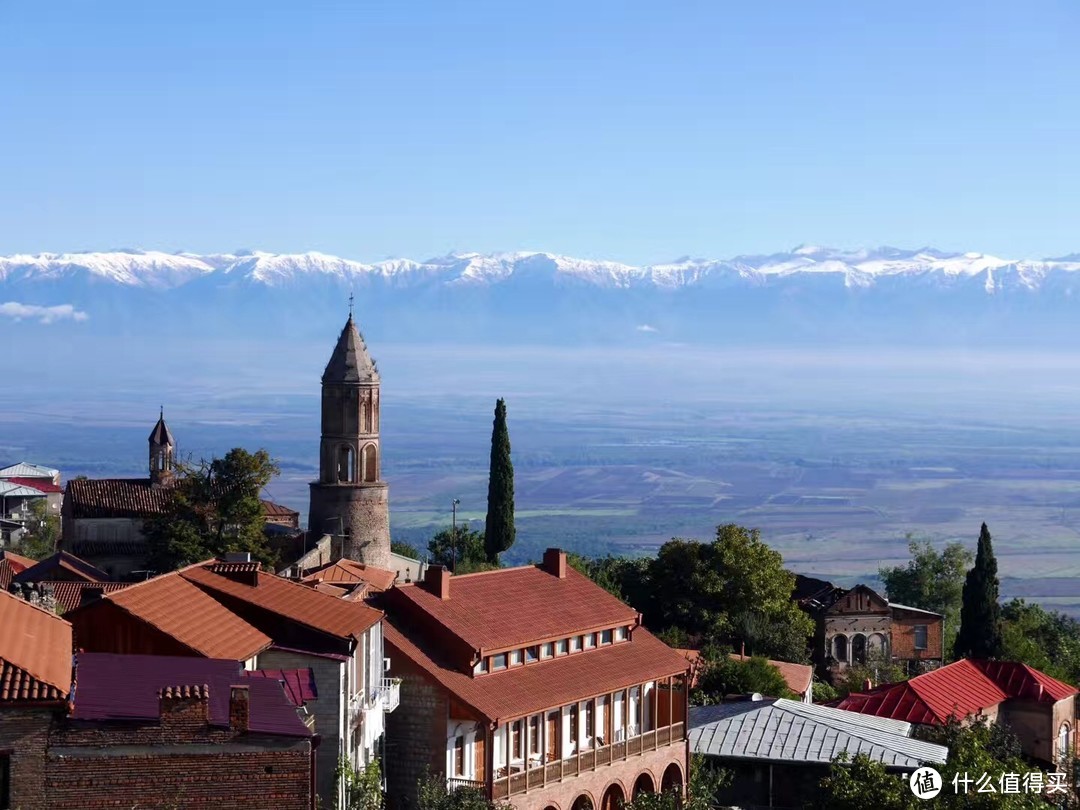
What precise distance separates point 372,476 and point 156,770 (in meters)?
55.5

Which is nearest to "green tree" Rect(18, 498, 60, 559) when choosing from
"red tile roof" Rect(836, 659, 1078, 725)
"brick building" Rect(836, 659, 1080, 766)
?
"red tile roof" Rect(836, 659, 1078, 725)

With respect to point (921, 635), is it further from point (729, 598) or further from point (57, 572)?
point (57, 572)

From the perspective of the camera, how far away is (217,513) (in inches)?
2918

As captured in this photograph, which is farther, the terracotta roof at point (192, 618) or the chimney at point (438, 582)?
the chimney at point (438, 582)

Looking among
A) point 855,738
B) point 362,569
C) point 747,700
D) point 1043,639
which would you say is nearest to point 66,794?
point 855,738

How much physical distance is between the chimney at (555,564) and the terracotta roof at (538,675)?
110 inches

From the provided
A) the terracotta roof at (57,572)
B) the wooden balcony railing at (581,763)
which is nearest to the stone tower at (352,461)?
the terracotta roof at (57,572)

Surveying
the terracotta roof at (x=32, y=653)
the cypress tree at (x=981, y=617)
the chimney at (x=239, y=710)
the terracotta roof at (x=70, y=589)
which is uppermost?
the terracotta roof at (x=32, y=653)

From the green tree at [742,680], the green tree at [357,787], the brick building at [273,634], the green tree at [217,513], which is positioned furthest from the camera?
the green tree at [217,513]

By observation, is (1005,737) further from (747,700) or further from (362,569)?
(362,569)

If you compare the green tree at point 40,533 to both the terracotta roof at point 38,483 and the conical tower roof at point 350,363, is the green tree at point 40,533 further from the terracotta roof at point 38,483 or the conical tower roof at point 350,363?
the conical tower roof at point 350,363

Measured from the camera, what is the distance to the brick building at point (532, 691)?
138 feet

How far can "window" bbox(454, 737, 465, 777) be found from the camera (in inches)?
1646

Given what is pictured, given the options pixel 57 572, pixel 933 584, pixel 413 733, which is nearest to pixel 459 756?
pixel 413 733
